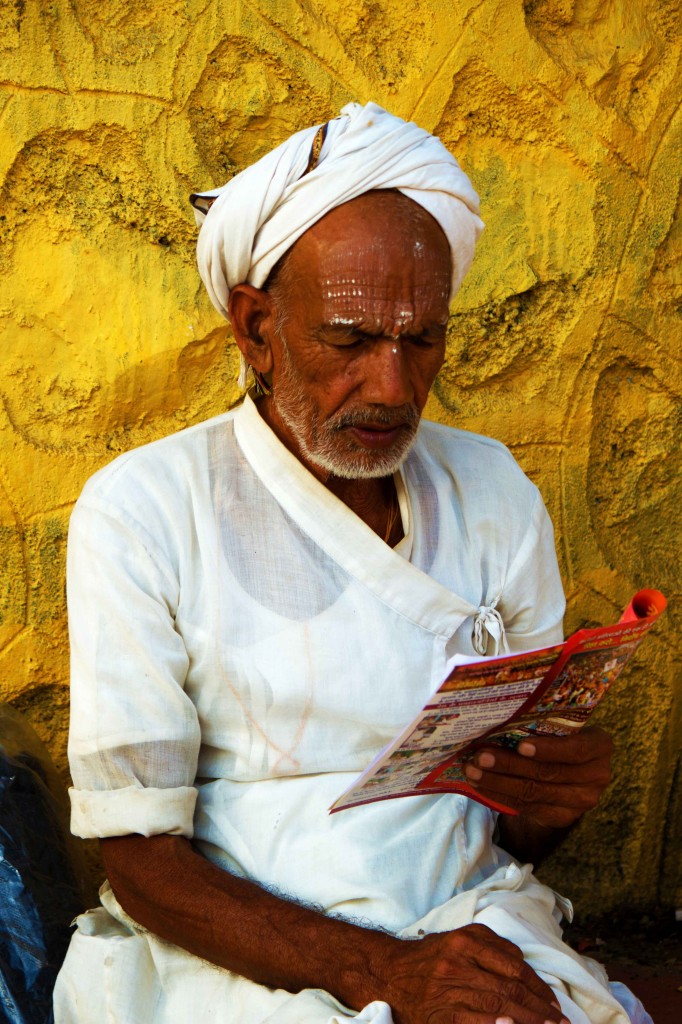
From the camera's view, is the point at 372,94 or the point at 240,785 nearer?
the point at 240,785

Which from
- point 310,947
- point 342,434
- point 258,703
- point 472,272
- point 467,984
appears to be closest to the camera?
point 467,984

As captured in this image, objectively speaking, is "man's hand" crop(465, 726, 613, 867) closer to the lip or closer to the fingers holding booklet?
the fingers holding booklet

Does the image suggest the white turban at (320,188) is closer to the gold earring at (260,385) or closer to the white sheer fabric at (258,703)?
the gold earring at (260,385)

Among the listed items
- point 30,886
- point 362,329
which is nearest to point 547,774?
point 362,329

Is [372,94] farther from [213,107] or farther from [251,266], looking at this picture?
[251,266]

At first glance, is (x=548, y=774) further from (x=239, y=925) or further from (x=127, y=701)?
(x=127, y=701)

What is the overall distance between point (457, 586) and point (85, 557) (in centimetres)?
68

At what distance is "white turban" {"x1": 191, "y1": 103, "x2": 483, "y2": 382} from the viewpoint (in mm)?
2025

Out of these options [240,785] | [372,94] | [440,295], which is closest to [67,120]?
[372,94]

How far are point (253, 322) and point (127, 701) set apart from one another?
2.46ft

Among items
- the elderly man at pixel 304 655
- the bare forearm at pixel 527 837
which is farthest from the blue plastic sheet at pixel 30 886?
the bare forearm at pixel 527 837

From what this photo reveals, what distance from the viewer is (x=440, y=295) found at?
6.85ft

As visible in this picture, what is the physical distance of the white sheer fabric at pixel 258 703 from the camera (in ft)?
6.12

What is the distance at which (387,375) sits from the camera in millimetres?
2020
